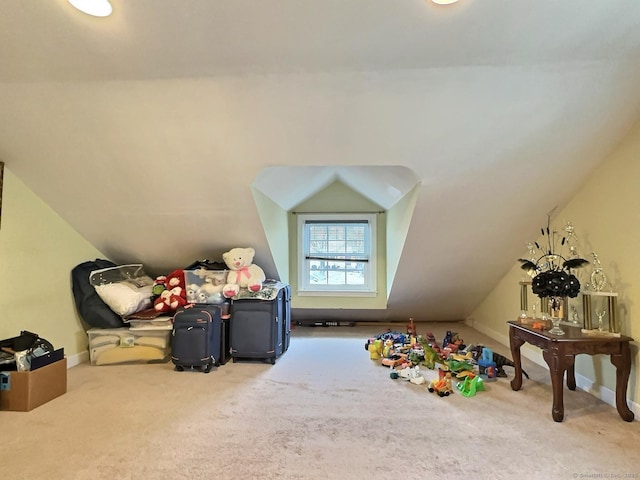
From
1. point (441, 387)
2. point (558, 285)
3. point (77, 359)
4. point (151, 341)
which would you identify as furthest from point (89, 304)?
point (558, 285)

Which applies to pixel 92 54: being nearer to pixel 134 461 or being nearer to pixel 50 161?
pixel 50 161

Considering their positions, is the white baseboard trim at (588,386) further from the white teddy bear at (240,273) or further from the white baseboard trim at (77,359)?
the white baseboard trim at (77,359)

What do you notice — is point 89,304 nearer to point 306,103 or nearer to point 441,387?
point 306,103

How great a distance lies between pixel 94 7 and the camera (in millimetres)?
1570

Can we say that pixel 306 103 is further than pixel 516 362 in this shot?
No

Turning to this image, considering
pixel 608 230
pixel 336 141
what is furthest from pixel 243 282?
pixel 608 230

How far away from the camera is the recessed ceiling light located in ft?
5.06

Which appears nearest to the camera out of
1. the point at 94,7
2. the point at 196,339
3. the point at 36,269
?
the point at 94,7

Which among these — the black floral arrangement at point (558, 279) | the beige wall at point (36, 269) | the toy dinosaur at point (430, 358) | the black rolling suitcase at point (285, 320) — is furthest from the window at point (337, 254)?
the beige wall at point (36, 269)

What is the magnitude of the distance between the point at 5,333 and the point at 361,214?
3.74m

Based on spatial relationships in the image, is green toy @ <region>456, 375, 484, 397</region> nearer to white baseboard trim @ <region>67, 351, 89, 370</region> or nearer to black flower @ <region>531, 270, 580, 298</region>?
black flower @ <region>531, 270, 580, 298</region>

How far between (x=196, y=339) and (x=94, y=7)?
94.7 inches

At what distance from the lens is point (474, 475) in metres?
1.67

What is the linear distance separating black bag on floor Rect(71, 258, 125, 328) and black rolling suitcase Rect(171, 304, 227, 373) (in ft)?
2.21
